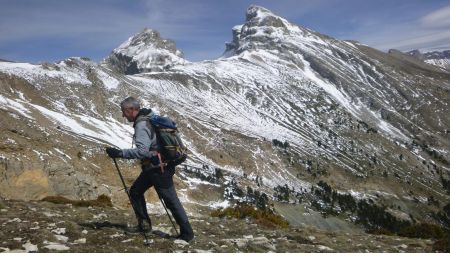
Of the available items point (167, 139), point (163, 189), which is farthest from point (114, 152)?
point (163, 189)

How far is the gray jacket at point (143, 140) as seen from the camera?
1399 centimetres

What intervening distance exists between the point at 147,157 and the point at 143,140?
575mm

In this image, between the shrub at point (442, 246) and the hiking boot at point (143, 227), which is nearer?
the hiking boot at point (143, 227)

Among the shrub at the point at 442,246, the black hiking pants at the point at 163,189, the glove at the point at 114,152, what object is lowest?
the shrub at the point at 442,246

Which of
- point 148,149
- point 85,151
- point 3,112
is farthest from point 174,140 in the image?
point 3,112

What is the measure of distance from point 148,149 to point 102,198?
1655cm

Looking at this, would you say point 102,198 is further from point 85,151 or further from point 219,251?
point 85,151

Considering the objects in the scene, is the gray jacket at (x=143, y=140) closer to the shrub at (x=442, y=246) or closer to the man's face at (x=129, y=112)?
the man's face at (x=129, y=112)

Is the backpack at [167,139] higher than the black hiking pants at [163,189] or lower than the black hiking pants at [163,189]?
higher

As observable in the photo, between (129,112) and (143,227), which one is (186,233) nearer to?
(143,227)

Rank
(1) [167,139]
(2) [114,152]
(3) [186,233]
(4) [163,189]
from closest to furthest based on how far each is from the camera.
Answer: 1. (2) [114,152]
2. (1) [167,139]
3. (4) [163,189]
4. (3) [186,233]

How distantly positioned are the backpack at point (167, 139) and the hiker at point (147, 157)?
0.16m

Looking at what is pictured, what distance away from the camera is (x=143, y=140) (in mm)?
14273

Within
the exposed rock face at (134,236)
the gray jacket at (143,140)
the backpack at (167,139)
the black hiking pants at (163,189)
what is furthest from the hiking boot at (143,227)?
the gray jacket at (143,140)
